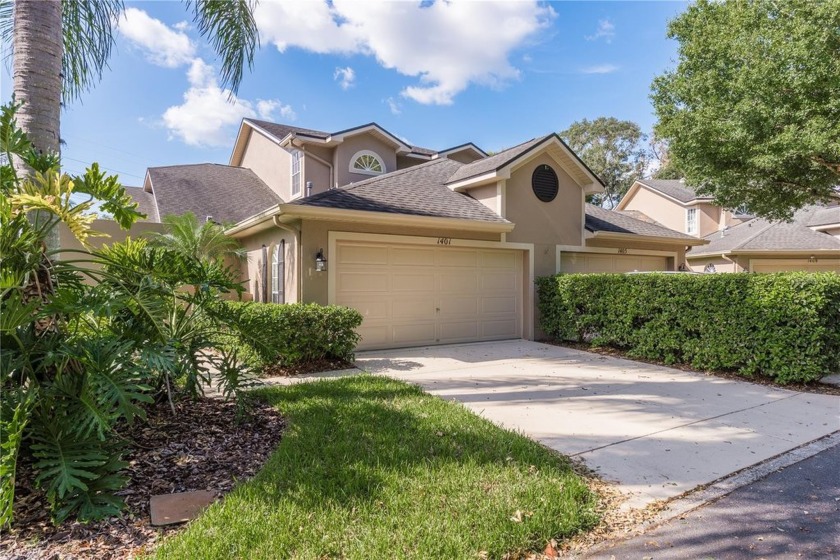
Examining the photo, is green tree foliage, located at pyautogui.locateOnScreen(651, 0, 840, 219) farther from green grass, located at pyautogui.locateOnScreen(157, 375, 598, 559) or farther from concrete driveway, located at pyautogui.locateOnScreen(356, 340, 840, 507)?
green grass, located at pyautogui.locateOnScreen(157, 375, 598, 559)

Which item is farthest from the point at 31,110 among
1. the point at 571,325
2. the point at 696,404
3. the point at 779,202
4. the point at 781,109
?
the point at 779,202

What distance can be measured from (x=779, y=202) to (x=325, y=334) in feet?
41.6

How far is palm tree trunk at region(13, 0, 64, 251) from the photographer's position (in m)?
4.21

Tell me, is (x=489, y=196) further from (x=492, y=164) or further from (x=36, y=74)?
(x=36, y=74)

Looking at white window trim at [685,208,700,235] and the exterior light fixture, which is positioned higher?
white window trim at [685,208,700,235]

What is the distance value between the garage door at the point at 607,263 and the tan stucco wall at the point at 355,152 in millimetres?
7124

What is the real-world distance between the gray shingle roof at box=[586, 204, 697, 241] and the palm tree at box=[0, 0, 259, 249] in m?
9.86

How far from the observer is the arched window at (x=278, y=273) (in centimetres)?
928

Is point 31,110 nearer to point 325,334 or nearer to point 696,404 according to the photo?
point 325,334

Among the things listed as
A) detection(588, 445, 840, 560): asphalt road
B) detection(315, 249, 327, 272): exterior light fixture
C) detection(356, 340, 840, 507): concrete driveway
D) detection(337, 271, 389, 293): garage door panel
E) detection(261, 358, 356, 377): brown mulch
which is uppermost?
detection(315, 249, 327, 272): exterior light fixture

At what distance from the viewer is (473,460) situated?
366 centimetres

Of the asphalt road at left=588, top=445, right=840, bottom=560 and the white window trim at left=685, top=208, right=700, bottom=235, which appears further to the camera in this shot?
the white window trim at left=685, top=208, right=700, bottom=235

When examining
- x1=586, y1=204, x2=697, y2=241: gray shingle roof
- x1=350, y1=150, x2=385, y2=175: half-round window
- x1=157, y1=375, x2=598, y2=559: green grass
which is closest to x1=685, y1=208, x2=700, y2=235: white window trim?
x1=586, y1=204, x2=697, y2=241: gray shingle roof

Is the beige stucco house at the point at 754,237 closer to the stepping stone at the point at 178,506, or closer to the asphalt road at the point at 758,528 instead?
the asphalt road at the point at 758,528
